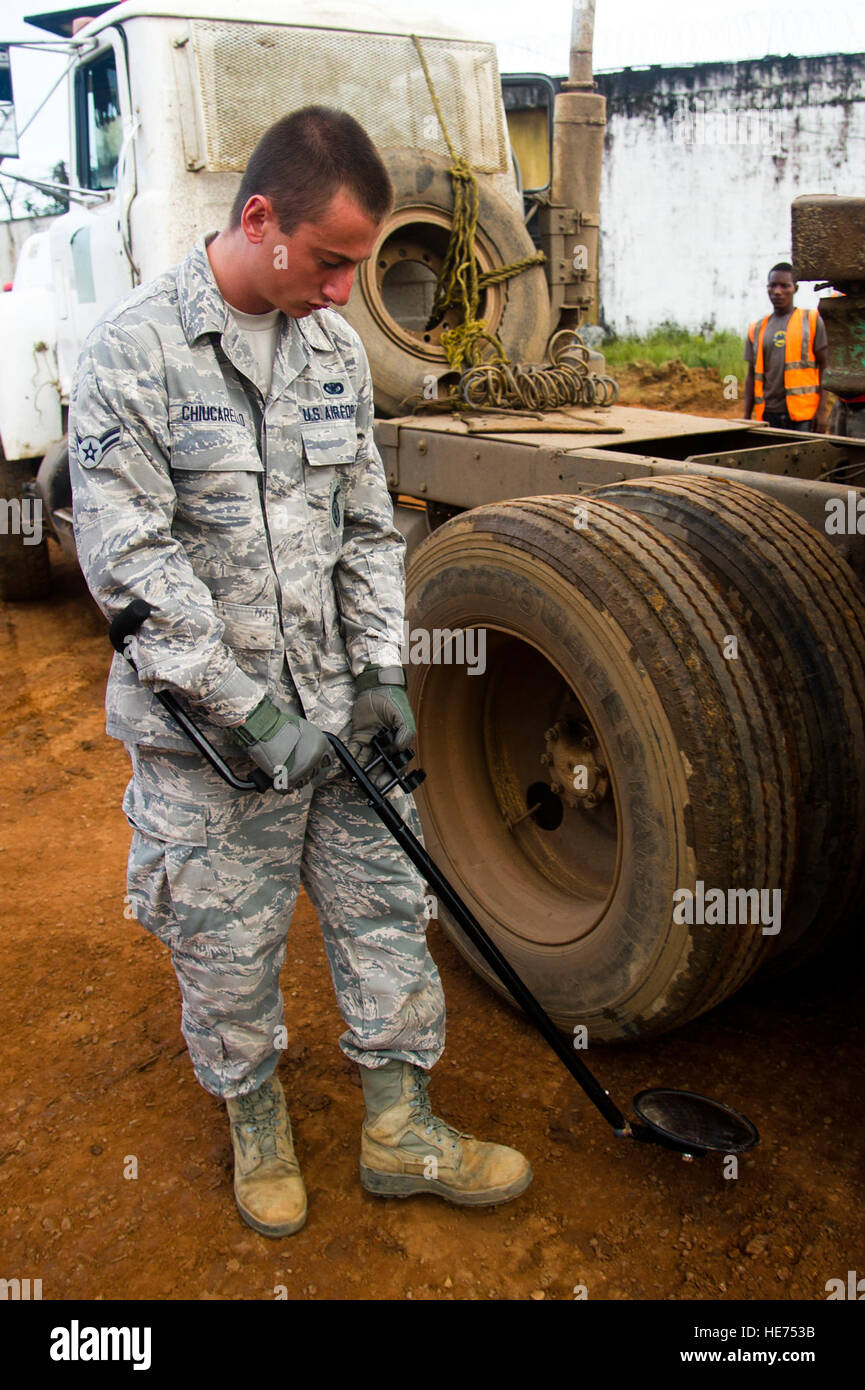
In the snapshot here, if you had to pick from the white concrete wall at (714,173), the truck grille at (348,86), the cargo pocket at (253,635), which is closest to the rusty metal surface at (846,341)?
the cargo pocket at (253,635)

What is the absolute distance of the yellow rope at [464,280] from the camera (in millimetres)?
4422

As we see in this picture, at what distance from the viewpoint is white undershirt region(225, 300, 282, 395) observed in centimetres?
208

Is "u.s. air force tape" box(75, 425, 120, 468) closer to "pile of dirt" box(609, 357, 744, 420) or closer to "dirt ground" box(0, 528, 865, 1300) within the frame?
"dirt ground" box(0, 528, 865, 1300)

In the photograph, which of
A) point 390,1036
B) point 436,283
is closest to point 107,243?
point 436,283

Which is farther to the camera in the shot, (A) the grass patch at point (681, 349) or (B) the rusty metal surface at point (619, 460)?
(A) the grass patch at point (681, 349)

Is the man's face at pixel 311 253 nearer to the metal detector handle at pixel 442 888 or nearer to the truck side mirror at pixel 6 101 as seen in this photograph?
the metal detector handle at pixel 442 888

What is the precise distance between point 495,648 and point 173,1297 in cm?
160

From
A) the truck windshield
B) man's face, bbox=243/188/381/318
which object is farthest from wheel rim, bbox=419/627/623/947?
the truck windshield

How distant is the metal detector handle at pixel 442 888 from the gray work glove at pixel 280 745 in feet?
0.27

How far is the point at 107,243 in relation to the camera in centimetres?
493

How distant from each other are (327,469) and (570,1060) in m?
1.23

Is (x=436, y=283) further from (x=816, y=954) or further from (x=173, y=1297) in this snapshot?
(x=173, y=1297)

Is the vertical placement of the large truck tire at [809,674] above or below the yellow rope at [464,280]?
below
